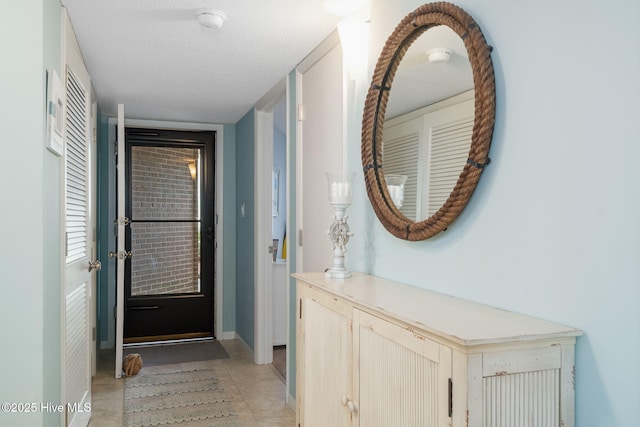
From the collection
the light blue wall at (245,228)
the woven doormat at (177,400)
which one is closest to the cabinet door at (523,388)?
the woven doormat at (177,400)

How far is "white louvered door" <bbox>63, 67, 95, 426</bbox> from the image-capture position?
7.82 ft

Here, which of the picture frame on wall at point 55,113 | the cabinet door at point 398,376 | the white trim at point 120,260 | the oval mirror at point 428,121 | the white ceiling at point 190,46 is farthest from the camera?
the white trim at point 120,260

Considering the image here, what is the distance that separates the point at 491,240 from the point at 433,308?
25cm

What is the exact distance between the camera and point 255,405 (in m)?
3.22

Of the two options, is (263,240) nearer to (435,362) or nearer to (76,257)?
(76,257)

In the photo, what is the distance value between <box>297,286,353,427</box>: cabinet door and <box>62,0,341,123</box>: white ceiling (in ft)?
4.19

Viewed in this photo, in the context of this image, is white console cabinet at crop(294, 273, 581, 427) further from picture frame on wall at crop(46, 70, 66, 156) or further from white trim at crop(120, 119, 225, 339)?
white trim at crop(120, 119, 225, 339)

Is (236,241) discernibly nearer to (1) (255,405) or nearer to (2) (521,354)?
(1) (255,405)

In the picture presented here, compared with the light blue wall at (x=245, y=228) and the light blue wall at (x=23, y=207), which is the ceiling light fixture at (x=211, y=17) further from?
the light blue wall at (x=245, y=228)

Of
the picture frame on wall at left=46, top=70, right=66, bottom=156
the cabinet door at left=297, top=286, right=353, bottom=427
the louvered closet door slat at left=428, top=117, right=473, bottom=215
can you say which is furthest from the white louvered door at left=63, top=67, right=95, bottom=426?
the louvered closet door slat at left=428, top=117, right=473, bottom=215

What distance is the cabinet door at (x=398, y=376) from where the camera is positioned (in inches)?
44.6

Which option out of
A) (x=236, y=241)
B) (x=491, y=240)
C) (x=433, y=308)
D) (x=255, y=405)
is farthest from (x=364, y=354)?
(x=236, y=241)

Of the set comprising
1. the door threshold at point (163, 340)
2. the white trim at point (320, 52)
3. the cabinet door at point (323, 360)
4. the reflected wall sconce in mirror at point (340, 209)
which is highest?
the white trim at point (320, 52)

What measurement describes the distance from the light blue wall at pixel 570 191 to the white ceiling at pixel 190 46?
1.14 metres
